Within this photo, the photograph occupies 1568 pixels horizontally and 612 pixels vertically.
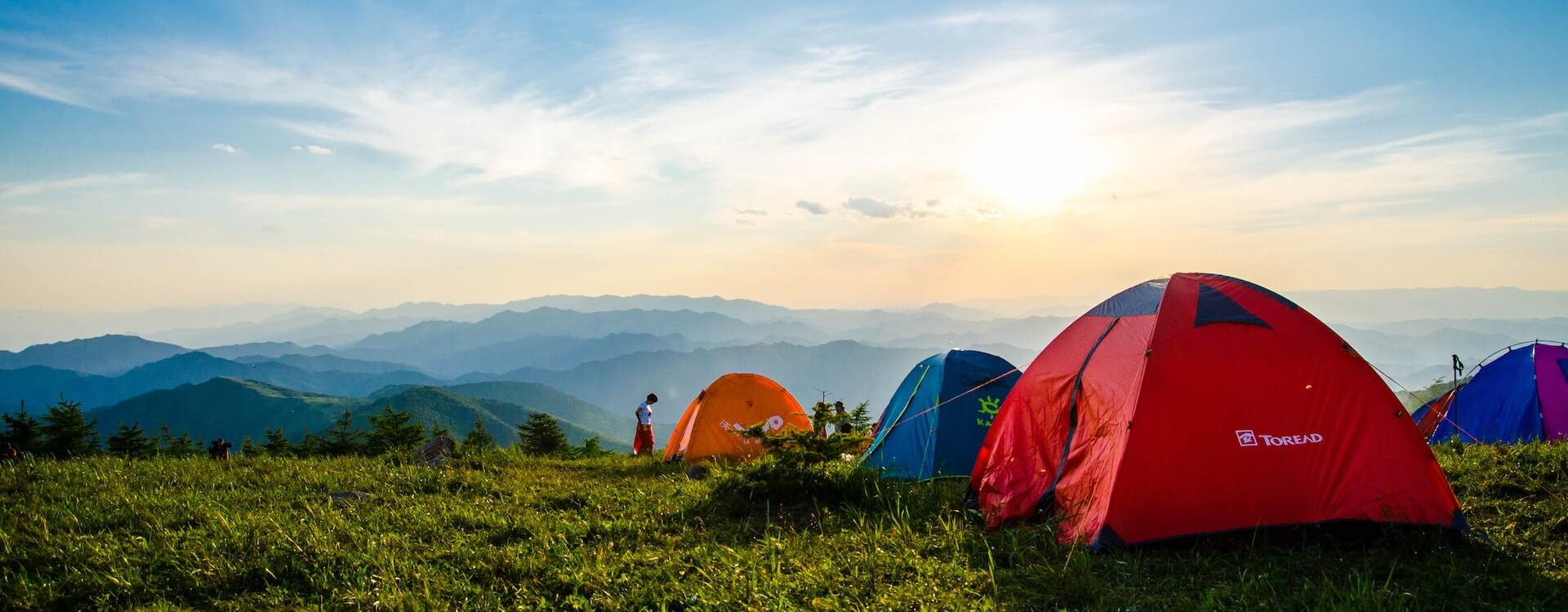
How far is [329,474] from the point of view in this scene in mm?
10266

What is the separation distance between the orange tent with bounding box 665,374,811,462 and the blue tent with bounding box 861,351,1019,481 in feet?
11.2

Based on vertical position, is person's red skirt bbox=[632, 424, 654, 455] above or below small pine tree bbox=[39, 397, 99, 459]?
below

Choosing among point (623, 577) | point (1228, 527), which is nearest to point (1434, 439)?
point (1228, 527)

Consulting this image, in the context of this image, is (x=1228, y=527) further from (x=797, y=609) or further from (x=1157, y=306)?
(x=797, y=609)

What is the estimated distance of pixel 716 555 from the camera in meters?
6.34

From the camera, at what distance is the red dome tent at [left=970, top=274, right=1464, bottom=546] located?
662cm

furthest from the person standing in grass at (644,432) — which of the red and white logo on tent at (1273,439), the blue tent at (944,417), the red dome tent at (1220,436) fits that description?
the red and white logo on tent at (1273,439)

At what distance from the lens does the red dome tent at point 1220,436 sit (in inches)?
261

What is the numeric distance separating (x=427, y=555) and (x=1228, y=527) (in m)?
7.11

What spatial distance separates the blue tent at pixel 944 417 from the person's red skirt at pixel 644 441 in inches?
314

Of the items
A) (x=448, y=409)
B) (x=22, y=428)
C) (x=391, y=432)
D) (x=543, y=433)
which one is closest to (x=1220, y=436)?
(x=391, y=432)

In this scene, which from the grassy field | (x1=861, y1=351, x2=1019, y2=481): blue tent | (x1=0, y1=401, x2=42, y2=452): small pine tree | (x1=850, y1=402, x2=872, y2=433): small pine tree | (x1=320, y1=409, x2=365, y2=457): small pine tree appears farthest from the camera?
(x1=320, y1=409, x2=365, y2=457): small pine tree

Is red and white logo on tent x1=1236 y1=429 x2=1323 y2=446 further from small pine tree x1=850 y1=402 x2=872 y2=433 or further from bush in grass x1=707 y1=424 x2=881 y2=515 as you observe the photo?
small pine tree x1=850 y1=402 x2=872 y2=433

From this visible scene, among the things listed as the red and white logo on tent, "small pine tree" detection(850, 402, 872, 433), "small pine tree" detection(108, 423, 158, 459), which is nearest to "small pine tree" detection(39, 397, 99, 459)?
"small pine tree" detection(108, 423, 158, 459)
